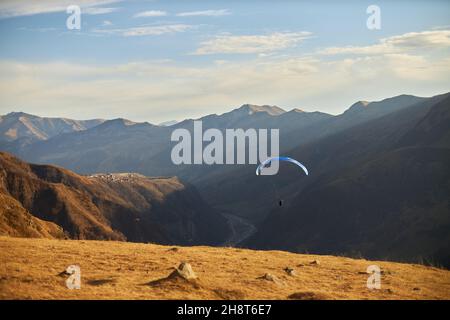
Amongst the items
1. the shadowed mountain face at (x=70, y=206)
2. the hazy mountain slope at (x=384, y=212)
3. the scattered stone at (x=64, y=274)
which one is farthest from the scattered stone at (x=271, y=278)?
the hazy mountain slope at (x=384, y=212)

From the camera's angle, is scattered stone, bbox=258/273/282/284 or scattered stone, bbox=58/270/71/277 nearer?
scattered stone, bbox=58/270/71/277

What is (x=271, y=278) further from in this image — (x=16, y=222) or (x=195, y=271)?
(x=16, y=222)

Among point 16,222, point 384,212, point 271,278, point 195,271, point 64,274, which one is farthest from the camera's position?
point 384,212

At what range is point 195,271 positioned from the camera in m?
29.2

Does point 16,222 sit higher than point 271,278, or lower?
lower

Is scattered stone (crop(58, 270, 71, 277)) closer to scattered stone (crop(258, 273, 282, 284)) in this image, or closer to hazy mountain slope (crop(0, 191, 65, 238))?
scattered stone (crop(258, 273, 282, 284))

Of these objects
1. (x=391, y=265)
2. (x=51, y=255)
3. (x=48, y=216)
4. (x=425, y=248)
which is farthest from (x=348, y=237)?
(x=51, y=255)

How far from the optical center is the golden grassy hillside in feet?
76.8

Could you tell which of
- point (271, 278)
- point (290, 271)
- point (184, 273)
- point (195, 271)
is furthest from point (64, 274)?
point (290, 271)

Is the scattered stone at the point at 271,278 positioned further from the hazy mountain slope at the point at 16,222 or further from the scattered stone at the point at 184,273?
the hazy mountain slope at the point at 16,222

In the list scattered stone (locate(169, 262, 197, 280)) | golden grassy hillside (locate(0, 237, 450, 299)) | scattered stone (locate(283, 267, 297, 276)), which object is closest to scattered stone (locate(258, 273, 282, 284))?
golden grassy hillside (locate(0, 237, 450, 299))

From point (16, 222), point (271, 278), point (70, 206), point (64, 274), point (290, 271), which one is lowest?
point (70, 206)

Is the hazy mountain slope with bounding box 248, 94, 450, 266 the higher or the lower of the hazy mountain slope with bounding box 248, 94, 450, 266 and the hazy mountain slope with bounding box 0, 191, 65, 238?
the lower
